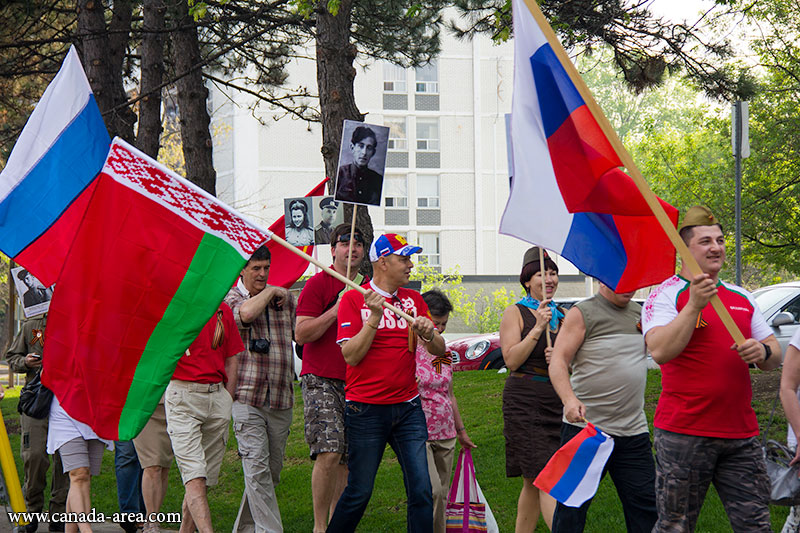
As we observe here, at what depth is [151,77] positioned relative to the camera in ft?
43.8

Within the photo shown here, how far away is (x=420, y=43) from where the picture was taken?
14531 mm

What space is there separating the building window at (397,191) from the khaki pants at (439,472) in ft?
134

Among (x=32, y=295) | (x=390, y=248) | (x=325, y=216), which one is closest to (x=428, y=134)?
(x=325, y=216)

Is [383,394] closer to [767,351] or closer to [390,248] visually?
[390,248]

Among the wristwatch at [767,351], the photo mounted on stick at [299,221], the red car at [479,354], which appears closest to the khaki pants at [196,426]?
the photo mounted on stick at [299,221]

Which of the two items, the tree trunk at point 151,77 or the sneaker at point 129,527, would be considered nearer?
the sneaker at point 129,527

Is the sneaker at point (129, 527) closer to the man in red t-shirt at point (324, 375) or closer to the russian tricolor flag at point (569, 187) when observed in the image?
the man in red t-shirt at point (324, 375)

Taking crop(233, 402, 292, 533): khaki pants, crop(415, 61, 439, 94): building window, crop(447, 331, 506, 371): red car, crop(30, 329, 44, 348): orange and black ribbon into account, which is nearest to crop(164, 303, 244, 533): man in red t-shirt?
crop(233, 402, 292, 533): khaki pants

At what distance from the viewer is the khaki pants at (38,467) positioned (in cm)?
836

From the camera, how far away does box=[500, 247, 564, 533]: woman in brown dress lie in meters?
6.44

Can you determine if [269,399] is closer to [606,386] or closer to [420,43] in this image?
[606,386]

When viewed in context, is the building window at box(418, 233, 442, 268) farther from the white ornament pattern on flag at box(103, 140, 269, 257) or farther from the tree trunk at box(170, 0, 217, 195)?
the white ornament pattern on flag at box(103, 140, 269, 257)

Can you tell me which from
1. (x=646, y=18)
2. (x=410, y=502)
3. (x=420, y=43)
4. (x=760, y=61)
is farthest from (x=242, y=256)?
(x=760, y=61)

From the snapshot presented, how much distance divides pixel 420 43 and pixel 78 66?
8617 mm
